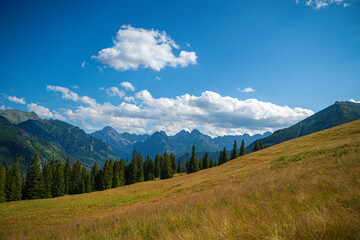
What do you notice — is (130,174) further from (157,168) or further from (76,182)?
(76,182)

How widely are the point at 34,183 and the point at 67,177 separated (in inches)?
471

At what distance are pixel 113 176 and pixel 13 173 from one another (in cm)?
3189

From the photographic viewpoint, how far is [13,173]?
168 ft

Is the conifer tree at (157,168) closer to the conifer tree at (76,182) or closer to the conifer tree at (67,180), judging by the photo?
the conifer tree at (76,182)

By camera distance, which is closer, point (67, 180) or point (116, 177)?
point (67, 180)

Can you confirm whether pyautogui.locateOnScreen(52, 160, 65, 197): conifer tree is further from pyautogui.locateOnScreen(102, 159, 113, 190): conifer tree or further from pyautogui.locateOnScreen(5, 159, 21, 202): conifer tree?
pyautogui.locateOnScreen(102, 159, 113, 190): conifer tree

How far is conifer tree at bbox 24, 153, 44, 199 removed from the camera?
49.4 metres

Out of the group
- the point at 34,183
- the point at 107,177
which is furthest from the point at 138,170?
the point at 34,183

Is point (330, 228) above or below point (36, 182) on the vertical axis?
above

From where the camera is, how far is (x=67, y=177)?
6134cm

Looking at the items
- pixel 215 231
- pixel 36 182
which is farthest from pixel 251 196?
pixel 36 182

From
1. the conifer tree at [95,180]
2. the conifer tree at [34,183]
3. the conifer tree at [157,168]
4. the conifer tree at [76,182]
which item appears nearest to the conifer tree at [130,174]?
the conifer tree at [157,168]

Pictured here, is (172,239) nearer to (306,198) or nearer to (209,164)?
(306,198)

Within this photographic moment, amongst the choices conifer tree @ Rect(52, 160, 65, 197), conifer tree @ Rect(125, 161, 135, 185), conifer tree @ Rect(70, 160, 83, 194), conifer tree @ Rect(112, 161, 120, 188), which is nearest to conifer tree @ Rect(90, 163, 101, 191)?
conifer tree @ Rect(70, 160, 83, 194)
